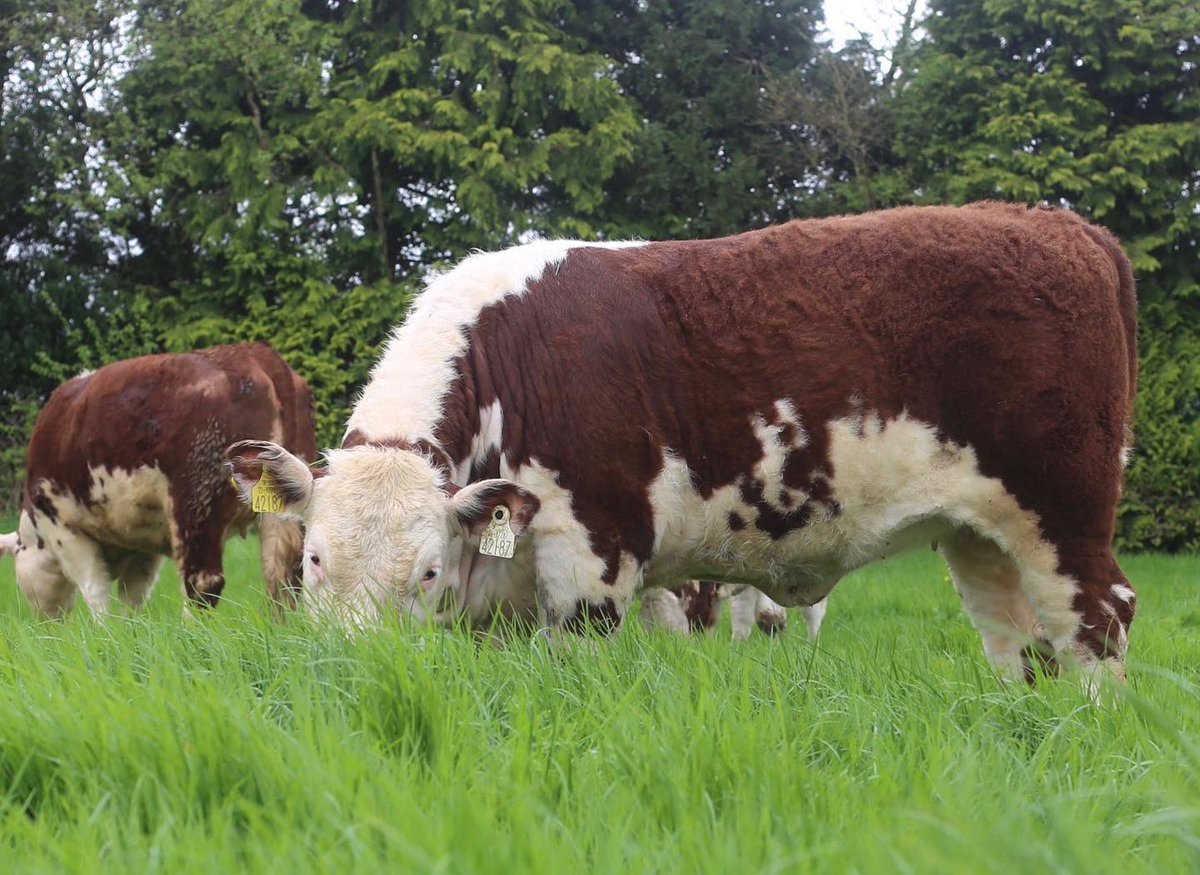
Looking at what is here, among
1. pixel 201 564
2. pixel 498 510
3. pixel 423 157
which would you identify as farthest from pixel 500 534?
pixel 423 157

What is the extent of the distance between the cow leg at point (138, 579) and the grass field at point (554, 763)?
4580mm

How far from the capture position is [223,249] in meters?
15.6

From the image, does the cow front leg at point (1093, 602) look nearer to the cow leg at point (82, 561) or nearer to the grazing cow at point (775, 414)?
the grazing cow at point (775, 414)

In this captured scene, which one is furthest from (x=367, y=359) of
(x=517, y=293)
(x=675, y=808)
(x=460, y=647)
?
(x=675, y=808)

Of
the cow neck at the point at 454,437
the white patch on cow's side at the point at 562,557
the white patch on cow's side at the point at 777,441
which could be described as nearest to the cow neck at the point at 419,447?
the cow neck at the point at 454,437

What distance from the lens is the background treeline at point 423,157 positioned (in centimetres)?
1384

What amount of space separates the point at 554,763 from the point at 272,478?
7.68 feet

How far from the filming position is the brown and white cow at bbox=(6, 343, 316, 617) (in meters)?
6.78

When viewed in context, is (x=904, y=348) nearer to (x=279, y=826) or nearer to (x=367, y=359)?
(x=279, y=826)

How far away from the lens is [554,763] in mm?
2412

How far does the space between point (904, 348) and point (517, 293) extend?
1.48 metres

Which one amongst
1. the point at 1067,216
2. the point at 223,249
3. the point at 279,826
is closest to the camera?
the point at 279,826

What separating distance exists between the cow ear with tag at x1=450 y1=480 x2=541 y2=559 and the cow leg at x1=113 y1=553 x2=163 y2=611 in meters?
4.42

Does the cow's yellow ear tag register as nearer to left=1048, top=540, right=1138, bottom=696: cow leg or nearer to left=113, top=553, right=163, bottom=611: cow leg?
left=1048, top=540, right=1138, bottom=696: cow leg
